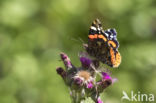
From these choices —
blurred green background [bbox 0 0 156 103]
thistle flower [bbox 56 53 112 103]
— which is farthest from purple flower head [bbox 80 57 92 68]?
blurred green background [bbox 0 0 156 103]

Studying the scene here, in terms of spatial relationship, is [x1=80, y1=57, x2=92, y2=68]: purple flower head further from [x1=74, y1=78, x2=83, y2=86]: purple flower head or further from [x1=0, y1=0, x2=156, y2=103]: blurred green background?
[x1=0, y1=0, x2=156, y2=103]: blurred green background

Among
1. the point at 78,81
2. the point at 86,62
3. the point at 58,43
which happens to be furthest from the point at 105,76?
the point at 58,43

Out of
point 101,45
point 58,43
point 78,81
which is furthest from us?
point 58,43

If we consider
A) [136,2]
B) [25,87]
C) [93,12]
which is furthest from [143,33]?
[25,87]

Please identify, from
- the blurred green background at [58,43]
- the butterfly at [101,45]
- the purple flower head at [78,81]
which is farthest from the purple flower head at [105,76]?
the blurred green background at [58,43]

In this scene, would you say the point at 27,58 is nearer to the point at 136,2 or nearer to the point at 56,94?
the point at 56,94

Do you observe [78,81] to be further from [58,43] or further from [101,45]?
[58,43]

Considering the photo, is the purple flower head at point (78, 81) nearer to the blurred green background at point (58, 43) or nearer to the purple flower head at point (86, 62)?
the purple flower head at point (86, 62)

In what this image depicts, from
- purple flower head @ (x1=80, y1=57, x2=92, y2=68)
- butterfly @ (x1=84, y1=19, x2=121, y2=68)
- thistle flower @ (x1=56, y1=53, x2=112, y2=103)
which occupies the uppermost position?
butterfly @ (x1=84, y1=19, x2=121, y2=68)
